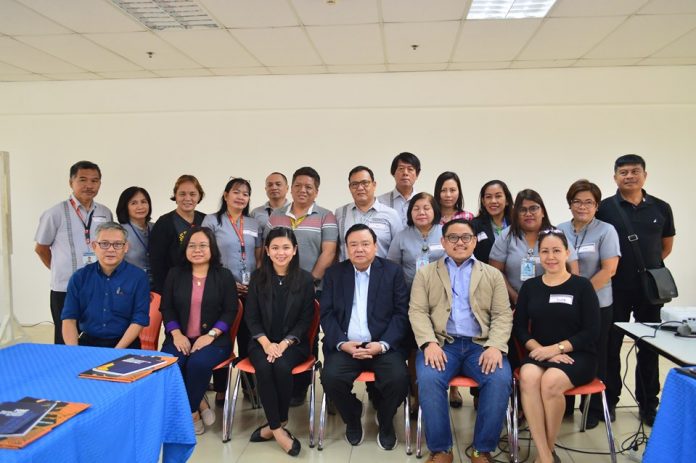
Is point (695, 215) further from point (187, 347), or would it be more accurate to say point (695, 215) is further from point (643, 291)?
point (187, 347)

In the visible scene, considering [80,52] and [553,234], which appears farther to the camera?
[80,52]

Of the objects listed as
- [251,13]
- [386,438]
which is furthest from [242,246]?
[251,13]

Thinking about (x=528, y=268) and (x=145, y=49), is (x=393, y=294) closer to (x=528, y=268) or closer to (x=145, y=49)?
(x=528, y=268)

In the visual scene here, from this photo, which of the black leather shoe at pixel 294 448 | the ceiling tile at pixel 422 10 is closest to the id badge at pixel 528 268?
the black leather shoe at pixel 294 448

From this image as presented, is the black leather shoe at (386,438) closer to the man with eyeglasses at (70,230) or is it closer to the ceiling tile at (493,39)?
the man with eyeglasses at (70,230)

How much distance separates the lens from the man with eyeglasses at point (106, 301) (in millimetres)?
2650

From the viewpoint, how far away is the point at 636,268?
2980 mm

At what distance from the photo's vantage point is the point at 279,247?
2.85 m

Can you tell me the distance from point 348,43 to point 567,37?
80.2 inches

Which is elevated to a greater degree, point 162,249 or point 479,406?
point 162,249

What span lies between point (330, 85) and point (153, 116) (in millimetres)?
2237

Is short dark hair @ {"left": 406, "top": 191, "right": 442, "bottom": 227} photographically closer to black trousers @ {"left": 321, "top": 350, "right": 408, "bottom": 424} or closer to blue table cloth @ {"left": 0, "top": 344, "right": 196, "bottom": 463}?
black trousers @ {"left": 321, "top": 350, "right": 408, "bottom": 424}

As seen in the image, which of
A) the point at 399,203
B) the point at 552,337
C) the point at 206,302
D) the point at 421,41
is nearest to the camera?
the point at 552,337

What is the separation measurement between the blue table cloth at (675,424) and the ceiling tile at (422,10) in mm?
2955
